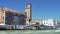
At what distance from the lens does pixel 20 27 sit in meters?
35.2

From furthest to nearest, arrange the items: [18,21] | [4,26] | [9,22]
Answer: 1. [18,21]
2. [9,22]
3. [4,26]

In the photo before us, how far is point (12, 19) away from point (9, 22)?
1.10 meters

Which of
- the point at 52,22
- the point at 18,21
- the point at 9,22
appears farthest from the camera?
the point at 52,22

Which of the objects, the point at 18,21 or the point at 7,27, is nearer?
the point at 7,27

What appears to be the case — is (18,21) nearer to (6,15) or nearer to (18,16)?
(18,16)

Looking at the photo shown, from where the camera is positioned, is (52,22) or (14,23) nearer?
(14,23)

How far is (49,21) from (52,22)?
77 centimetres

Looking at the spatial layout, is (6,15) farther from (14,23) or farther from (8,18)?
(14,23)

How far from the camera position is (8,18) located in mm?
33469

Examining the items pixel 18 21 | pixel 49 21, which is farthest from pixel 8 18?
pixel 49 21

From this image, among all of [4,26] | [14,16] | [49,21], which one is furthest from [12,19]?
[49,21]

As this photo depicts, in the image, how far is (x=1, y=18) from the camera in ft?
107

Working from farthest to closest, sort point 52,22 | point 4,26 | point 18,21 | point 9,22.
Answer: point 52,22, point 18,21, point 9,22, point 4,26

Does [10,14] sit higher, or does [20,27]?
[10,14]
